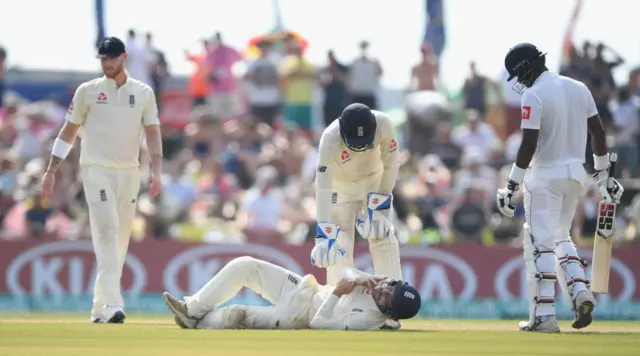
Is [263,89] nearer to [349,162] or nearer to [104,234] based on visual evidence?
[104,234]

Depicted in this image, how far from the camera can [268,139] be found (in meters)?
24.8

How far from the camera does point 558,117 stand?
1267 centimetres

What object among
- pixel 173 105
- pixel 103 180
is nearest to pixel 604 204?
pixel 103 180

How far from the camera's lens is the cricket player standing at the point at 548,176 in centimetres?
1264

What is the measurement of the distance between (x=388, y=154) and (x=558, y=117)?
1679 mm

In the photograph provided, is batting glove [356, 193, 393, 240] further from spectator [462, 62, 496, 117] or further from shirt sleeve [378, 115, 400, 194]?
spectator [462, 62, 496, 117]

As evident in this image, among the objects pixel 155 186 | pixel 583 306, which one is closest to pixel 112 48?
pixel 155 186

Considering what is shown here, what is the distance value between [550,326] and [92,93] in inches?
204

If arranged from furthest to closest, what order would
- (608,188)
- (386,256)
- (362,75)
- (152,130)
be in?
1. (362,75)
2. (152,130)
3. (386,256)
4. (608,188)

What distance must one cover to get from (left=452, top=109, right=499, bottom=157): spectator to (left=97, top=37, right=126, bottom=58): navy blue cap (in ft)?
34.7

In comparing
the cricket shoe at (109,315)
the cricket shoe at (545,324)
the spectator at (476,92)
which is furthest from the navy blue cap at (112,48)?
the spectator at (476,92)

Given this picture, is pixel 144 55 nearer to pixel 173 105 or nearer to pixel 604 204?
pixel 173 105

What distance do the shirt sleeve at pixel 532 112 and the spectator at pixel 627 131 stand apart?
11.0 metres

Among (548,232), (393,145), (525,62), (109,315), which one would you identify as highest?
(525,62)
